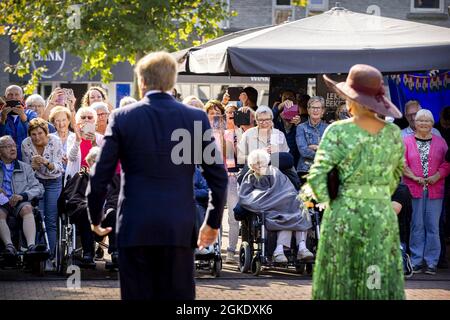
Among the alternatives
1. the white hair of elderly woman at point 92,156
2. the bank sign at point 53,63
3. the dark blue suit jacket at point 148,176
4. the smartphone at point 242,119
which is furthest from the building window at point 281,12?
the dark blue suit jacket at point 148,176

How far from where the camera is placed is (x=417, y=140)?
41.2 ft

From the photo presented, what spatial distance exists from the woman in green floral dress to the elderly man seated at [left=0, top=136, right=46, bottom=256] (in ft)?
16.5

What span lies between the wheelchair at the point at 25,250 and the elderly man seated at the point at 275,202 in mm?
2181

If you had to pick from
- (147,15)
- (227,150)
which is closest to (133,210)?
(227,150)

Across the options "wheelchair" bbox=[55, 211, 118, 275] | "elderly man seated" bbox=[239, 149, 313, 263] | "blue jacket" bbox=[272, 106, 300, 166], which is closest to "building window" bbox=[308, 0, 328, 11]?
"blue jacket" bbox=[272, 106, 300, 166]

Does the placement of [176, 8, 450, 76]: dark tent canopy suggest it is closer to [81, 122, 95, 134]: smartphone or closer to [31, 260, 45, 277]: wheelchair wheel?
[81, 122, 95, 134]: smartphone

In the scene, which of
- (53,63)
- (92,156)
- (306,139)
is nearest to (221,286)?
(92,156)

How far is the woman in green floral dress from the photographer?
6.76 m

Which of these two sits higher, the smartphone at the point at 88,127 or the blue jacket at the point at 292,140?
the smartphone at the point at 88,127

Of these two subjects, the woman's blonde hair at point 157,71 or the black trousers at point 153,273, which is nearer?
the black trousers at point 153,273

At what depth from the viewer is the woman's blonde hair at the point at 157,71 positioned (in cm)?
656

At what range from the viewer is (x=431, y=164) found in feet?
41.2

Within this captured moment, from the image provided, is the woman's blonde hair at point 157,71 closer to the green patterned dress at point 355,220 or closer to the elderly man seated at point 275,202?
the green patterned dress at point 355,220

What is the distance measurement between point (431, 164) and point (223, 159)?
2.42m
